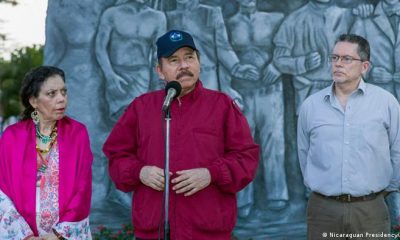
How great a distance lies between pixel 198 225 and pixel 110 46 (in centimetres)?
353

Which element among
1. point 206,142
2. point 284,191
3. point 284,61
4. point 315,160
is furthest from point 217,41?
point 206,142

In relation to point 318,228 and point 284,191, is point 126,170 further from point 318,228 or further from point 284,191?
point 284,191

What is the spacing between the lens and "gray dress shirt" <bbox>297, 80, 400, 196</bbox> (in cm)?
415

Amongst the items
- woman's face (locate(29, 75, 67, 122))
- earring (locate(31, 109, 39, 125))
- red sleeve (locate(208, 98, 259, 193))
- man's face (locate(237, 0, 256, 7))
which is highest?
man's face (locate(237, 0, 256, 7))

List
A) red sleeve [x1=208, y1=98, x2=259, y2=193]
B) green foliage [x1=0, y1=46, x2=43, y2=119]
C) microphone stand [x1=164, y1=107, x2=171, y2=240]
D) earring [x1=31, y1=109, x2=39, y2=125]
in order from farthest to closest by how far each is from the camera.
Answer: green foliage [x1=0, y1=46, x2=43, y2=119], earring [x1=31, y1=109, x2=39, y2=125], red sleeve [x1=208, y1=98, x2=259, y2=193], microphone stand [x1=164, y1=107, x2=171, y2=240]

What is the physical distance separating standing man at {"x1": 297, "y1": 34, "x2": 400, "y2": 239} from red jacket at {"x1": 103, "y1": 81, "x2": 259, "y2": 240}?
0.64 meters

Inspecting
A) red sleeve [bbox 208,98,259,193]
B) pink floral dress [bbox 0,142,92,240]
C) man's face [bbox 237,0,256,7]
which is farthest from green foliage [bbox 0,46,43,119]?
red sleeve [bbox 208,98,259,193]

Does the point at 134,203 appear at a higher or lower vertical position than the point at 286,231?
higher

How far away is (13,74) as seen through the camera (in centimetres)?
2708

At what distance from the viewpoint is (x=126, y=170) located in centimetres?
377

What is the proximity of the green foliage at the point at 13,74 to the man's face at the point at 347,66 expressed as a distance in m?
23.1

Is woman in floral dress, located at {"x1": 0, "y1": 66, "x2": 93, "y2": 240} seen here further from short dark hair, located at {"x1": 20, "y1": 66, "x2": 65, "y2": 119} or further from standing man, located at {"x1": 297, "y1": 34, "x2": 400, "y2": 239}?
standing man, located at {"x1": 297, "y1": 34, "x2": 400, "y2": 239}

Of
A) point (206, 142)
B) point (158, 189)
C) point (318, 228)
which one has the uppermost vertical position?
point (206, 142)

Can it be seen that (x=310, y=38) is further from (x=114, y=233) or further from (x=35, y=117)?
(x=35, y=117)
